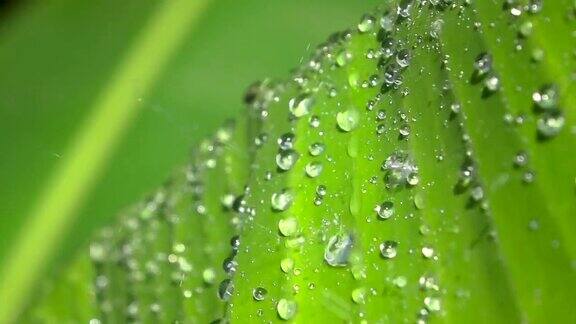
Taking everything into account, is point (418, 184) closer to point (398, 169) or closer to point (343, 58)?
point (398, 169)

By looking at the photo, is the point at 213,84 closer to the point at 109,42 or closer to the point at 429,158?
the point at 109,42

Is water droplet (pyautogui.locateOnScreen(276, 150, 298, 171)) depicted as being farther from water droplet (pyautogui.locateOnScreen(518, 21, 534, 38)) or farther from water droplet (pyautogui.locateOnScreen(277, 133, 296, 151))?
water droplet (pyautogui.locateOnScreen(518, 21, 534, 38))

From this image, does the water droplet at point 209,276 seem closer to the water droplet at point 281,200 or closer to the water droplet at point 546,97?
the water droplet at point 281,200

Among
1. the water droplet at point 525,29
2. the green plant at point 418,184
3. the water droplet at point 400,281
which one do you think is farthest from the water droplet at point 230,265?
the water droplet at point 525,29

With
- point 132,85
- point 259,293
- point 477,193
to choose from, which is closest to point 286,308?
point 259,293

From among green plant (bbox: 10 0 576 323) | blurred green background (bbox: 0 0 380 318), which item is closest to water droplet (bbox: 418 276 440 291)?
green plant (bbox: 10 0 576 323)

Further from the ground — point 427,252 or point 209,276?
point 427,252

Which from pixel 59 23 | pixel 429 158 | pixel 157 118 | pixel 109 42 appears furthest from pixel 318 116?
pixel 59 23
